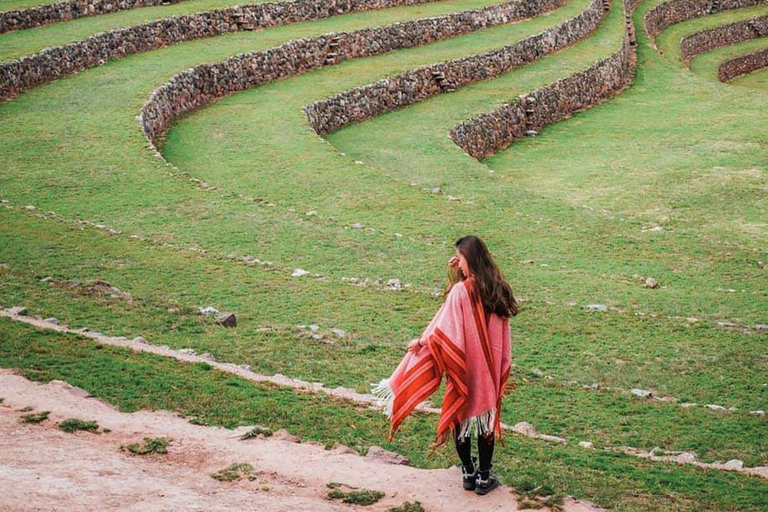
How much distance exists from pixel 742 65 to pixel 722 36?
3.92 meters

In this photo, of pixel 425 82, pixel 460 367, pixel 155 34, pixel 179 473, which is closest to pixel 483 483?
pixel 460 367

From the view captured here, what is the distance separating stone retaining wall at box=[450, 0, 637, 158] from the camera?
27969 millimetres

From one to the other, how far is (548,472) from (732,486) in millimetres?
1520

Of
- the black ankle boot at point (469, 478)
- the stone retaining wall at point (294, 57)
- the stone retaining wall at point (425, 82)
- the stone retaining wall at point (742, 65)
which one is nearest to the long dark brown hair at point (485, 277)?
the black ankle boot at point (469, 478)

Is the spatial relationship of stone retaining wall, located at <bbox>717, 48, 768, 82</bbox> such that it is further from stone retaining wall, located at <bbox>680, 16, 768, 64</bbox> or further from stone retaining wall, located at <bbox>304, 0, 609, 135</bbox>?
stone retaining wall, located at <bbox>304, 0, 609, 135</bbox>

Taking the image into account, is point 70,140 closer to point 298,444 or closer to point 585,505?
point 298,444

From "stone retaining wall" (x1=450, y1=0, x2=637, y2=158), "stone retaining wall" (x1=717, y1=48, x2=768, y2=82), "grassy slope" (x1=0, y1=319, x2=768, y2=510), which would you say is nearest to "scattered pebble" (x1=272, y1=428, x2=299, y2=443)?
"grassy slope" (x1=0, y1=319, x2=768, y2=510)

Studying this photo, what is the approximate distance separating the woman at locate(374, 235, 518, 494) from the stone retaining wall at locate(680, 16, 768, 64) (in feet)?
132

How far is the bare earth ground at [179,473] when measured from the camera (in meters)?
7.68

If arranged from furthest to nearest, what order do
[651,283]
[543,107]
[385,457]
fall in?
[543,107]
[651,283]
[385,457]

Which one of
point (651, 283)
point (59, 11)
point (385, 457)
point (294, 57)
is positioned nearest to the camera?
point (385, 457)

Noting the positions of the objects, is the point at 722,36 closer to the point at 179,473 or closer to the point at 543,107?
the point at 543,107

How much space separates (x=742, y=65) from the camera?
1870 inches

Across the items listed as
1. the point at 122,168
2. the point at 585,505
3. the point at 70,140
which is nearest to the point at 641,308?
the point at 585,505
